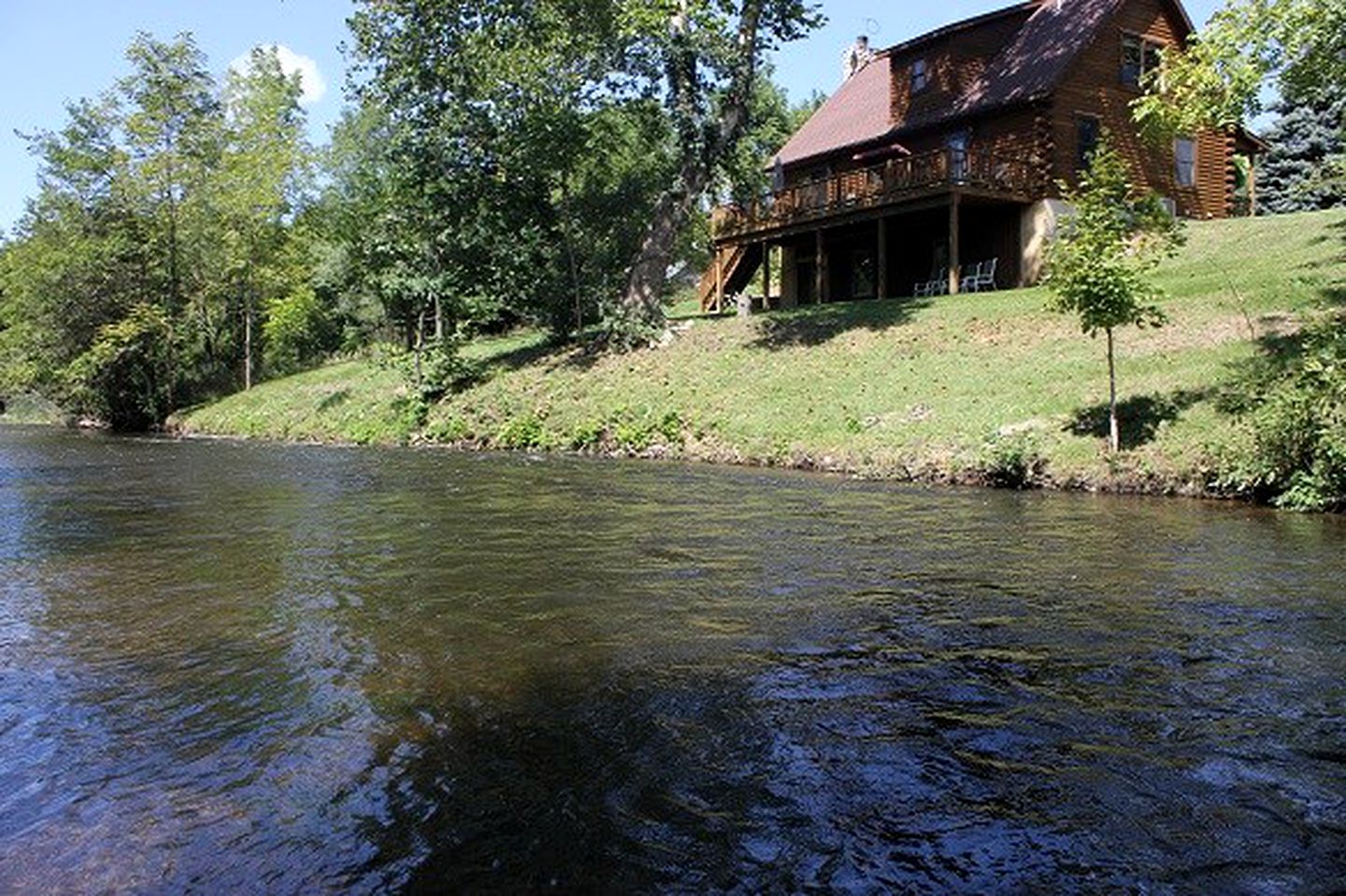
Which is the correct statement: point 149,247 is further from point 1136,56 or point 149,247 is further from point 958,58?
point 1136,56

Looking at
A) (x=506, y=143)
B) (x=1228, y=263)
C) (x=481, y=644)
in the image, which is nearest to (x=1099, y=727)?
(x=481, y=644)

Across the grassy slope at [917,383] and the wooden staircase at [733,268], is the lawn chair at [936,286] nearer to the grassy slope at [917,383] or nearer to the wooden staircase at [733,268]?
the grassy slope at [917,383]

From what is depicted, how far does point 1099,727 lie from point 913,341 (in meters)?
20.5

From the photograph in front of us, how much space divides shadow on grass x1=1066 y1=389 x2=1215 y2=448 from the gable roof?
618 inches

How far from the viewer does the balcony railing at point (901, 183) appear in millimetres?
28625

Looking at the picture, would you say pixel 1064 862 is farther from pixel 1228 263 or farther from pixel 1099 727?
pixel 1228 263

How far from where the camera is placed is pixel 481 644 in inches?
274

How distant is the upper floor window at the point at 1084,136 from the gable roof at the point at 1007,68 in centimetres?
175

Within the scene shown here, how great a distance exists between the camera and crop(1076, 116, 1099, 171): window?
30453 mm

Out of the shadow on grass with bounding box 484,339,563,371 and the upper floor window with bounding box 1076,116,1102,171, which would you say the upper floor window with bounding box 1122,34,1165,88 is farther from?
the shadow on grass with bounding box 484,339,563,371

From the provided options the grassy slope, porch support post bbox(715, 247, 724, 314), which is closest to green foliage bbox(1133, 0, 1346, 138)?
the grassy slope

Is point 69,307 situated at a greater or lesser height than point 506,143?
lesser

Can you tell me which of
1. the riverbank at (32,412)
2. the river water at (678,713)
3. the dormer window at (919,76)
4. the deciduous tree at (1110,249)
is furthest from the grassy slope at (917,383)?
the riverbank at (32,412)

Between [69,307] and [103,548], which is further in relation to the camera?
[69,307]
